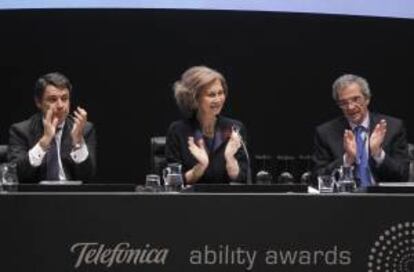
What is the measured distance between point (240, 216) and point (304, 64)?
10.5 ft

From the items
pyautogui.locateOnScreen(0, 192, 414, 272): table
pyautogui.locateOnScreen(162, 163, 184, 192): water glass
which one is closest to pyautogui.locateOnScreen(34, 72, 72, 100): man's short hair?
pyautogui.locateOnScreen(162, 163, 184, 192): water glass

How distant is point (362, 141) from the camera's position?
431cm

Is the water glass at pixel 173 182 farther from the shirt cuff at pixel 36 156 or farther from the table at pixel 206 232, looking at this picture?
the shirt cuff at pixel 36 156

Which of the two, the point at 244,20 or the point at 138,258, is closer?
the point at 138,258

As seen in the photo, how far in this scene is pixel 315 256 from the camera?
2748 millimetres

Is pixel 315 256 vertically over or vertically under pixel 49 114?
under

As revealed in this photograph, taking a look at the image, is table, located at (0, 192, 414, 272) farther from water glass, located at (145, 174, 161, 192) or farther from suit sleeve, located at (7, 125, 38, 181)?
suit sleeve, located at (7, 125, 38, 181)

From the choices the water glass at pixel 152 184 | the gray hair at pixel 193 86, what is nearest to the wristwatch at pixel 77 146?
the gray hair at pixel 193 86

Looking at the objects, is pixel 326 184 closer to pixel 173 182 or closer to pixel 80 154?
pixel 173 182

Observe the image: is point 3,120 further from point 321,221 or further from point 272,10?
point 321,221

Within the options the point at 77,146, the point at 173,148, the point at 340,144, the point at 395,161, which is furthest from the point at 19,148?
the point at 395,161

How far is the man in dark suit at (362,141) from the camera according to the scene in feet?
13.6

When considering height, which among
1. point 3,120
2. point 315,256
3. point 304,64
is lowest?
point 315,256

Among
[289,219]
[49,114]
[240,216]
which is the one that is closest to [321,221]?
[289,219]
